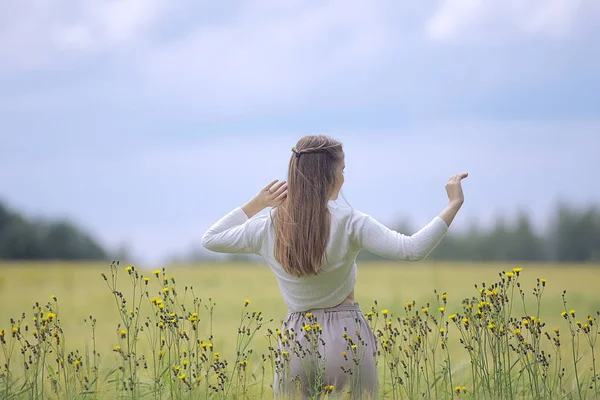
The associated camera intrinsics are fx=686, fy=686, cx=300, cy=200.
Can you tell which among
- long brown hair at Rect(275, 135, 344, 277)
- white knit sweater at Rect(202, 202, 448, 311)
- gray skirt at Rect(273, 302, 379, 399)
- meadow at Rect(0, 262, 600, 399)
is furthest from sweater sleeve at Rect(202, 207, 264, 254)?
gray skirt at Rect(273, 302, 379, 399)

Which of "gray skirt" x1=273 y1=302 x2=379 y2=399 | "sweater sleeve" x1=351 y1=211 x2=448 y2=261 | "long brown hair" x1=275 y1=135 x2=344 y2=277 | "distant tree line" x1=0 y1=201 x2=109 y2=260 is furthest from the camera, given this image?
"distant tree line" x1=0 y1=201 x2=109 y2=260

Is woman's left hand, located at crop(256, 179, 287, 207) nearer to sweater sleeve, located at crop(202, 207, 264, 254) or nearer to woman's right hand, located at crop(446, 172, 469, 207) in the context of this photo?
sweater sleeve, located at crop(202, 207, 264, 254)

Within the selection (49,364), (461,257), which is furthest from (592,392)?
(461,257)

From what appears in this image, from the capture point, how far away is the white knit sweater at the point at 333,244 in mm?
4031

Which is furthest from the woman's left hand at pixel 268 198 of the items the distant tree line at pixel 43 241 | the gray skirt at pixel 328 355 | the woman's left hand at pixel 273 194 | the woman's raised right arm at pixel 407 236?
the distant tree line at pixel 43 241

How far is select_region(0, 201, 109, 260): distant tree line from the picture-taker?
26.3 meters

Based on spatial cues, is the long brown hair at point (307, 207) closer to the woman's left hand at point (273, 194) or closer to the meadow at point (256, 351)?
the woman's left hand at point (273, 194)

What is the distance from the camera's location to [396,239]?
4.02 metres

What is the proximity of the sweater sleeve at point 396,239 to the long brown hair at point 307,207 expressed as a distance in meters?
0.22

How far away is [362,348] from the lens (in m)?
4.33

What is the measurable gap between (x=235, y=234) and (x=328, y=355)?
38.6 inches

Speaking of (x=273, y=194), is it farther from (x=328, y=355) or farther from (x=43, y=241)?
(x=43, y=241)

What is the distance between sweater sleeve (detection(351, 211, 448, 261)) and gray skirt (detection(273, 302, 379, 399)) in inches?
20.8

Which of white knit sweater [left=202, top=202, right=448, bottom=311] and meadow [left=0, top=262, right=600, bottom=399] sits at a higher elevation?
white knit sweater [left=202, top=202, right=448, bottom=311]
